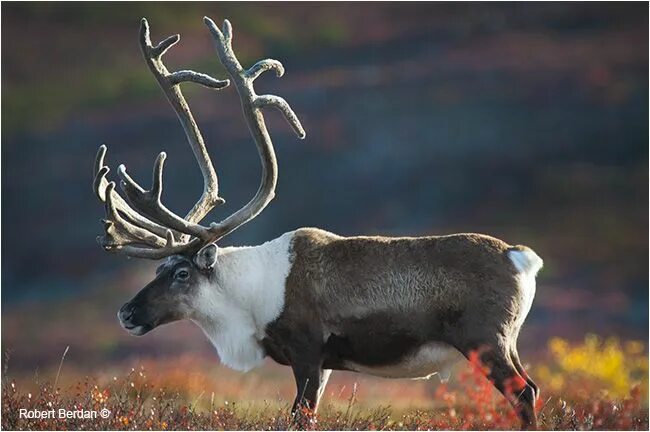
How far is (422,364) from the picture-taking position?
8.17m

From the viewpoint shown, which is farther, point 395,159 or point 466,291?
point 395,159

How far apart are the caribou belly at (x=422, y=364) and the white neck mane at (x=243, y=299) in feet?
2.35

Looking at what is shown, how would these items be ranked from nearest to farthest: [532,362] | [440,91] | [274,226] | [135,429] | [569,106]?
[135,429] → [532,362] → [274,226] → [569,106] → [440,91]

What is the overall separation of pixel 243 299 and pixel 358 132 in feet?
68.4

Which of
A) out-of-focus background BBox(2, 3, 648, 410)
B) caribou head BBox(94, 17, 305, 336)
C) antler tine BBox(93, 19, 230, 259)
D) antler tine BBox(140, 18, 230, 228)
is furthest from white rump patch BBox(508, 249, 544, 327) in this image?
out-of-focus background BBox(2, 3, 648, 410)

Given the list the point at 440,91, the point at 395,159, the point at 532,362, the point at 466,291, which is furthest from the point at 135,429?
the point at 440,91

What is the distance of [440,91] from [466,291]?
2270cm

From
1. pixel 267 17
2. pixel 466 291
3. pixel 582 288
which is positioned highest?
pixel 267 17

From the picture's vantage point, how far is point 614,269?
931 inches

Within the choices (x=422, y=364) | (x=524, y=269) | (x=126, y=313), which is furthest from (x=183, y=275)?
(x=524, y=269)

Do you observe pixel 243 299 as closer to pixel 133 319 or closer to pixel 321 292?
pixel 321 292

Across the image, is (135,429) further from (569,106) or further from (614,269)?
(569,106)

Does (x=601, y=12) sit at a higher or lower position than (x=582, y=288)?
higher

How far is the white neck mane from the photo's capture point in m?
8.48
